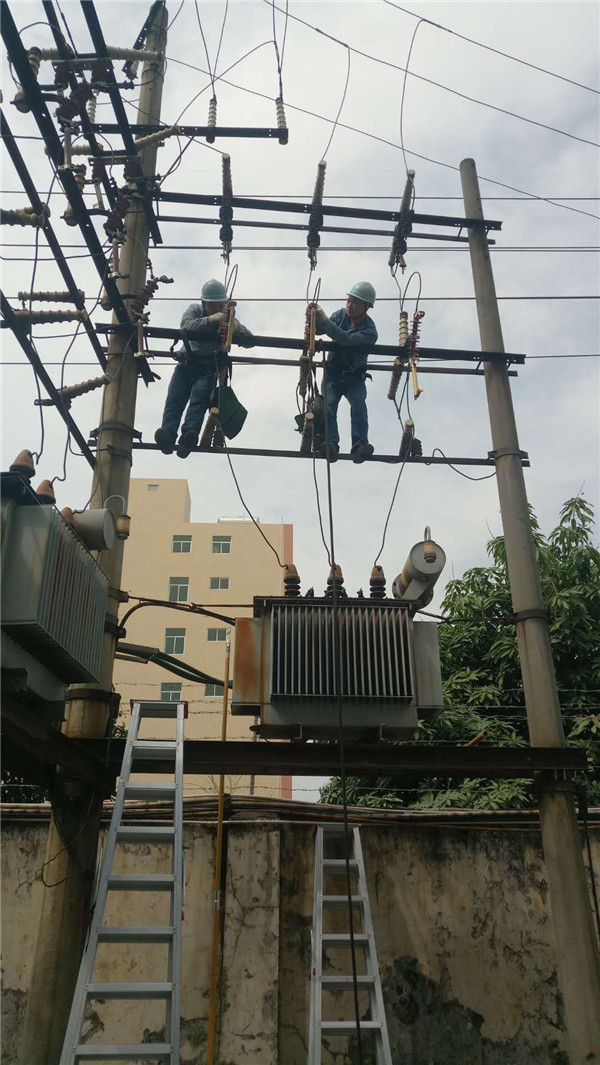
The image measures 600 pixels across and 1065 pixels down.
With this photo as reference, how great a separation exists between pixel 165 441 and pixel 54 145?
94.4 inches

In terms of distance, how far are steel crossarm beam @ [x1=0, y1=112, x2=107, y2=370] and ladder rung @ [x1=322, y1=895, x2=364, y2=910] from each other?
4.61 m

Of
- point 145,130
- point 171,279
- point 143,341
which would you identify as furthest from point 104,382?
point 145,130

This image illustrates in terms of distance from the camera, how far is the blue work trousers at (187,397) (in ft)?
23.9

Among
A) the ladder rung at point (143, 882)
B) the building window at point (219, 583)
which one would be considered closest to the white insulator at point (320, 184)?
the ladder rung at point (143, 882)

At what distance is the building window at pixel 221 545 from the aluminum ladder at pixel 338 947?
2690 cm

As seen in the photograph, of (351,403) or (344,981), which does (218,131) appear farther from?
(344,981)

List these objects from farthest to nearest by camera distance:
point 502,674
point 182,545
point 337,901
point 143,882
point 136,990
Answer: point 182,545
point 502,674
point 337,901
point 143,882
point 136,990

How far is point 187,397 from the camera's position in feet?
24.5

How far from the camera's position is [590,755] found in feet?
36.6

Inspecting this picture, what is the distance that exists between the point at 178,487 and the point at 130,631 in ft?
24.4

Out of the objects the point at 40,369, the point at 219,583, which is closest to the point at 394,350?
the point at 40,369

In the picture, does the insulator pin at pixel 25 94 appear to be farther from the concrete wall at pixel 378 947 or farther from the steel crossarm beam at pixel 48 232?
the concrete wall at pixel 378 947

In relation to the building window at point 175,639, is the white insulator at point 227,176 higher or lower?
lower

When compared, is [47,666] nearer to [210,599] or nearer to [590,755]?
[590,755]
